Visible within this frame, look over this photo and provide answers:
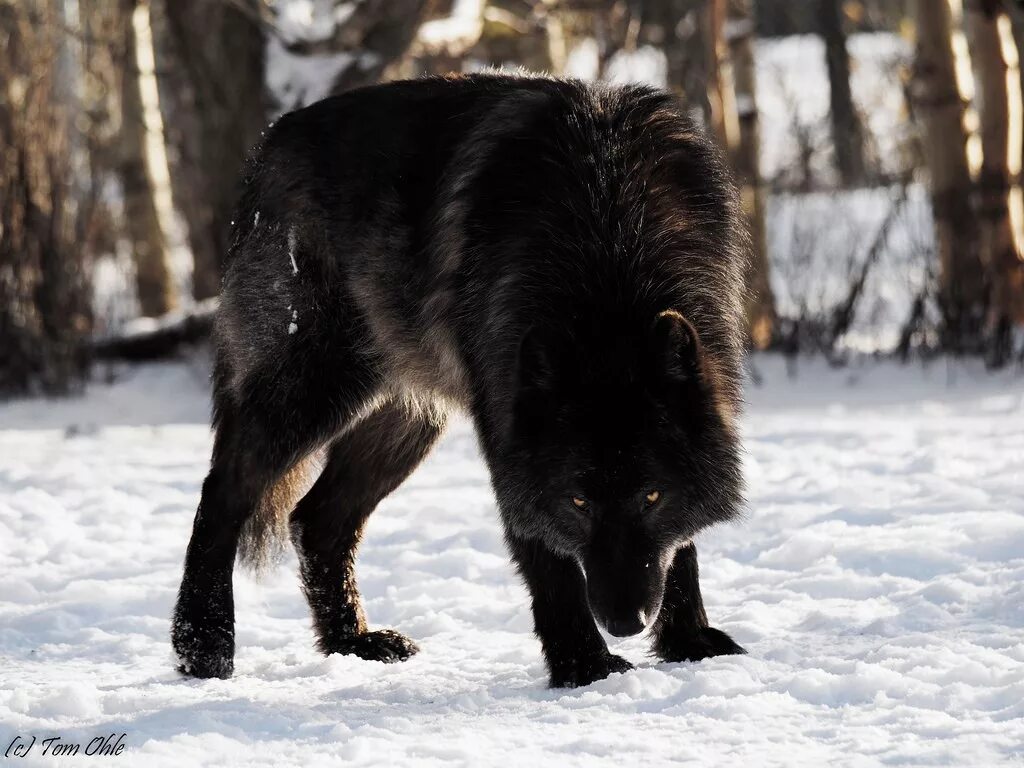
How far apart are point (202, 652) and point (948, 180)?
7072 mm

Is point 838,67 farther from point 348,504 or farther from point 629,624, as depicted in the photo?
point 629,624

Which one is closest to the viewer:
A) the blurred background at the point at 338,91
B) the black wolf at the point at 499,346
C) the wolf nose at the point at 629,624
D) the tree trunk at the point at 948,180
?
the wolf nose at the point at 629,624

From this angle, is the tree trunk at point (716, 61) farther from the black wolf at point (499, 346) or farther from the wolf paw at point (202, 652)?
the wolf paw at point (202, 652)

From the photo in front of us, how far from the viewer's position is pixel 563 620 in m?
3.54

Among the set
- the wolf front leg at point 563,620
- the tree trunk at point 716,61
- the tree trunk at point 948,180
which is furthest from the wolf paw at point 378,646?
the tree trunk at point 716,61

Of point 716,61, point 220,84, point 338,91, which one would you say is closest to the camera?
point 338,91

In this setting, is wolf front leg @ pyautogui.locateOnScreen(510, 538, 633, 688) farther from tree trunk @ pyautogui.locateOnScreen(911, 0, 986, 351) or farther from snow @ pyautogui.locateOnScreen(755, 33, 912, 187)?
snow @ pyautogui.locateOnScreen(755, 33, 912, 187)

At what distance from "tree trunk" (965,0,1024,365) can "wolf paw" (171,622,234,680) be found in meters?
6.76

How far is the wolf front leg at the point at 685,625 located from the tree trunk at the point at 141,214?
11320 millimetres

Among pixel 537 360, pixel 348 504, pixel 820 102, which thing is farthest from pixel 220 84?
pixel 820 102

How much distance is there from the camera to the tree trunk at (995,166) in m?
9.07

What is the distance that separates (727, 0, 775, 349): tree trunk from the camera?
10.0 meters

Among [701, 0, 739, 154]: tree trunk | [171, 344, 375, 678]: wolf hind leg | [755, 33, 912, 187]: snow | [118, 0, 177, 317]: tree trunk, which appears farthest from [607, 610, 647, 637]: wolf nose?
[118, 0, 177, 317]: tree trunk

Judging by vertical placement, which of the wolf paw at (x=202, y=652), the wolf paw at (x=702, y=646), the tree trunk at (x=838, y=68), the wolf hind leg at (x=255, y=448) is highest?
the tree trunk at (x=838, y=68)
